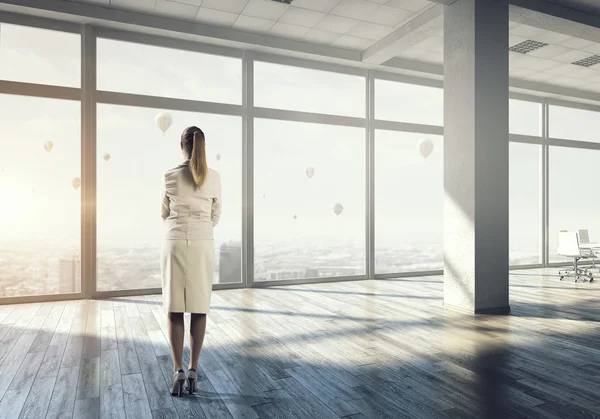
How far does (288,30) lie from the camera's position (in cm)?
580

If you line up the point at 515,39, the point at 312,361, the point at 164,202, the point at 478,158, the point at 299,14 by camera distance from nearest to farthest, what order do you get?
1. the point at 164,202
2. the point at 312,361
3. the point at 478,158
4. the point at 299,14
5. the point at 515,39

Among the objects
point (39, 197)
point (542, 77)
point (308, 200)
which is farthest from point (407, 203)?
→ point (39, 197)

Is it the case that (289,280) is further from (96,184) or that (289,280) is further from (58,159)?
(58,159)

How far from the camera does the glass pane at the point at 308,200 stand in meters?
6.23

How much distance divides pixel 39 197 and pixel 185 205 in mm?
3676

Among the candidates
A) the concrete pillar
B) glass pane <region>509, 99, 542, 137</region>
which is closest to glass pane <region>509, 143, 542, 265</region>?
glass pane <region>509, 99, 542, 137</region>

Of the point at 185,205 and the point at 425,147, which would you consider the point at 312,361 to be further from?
the point at 425,147

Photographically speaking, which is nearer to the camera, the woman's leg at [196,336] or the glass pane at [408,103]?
the woman's leg at [196,336]

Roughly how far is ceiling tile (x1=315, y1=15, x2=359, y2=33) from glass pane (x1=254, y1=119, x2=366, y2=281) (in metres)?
1.37

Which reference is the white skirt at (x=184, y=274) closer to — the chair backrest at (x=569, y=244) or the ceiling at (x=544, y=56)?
the ceiling at (x=544, y=56)

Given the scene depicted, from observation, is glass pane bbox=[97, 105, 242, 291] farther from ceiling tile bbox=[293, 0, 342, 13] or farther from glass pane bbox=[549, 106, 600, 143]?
glass pane bbox=[549, 106, 600, 143]

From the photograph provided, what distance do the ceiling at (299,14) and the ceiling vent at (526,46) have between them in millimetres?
1991

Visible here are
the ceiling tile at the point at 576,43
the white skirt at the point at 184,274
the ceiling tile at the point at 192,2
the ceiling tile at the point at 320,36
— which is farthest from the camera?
the ceiling tile at the point at 576,43

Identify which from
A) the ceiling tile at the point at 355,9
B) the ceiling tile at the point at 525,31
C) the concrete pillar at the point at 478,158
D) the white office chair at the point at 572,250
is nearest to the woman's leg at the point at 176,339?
the concrete pillar at the point at 478,158
